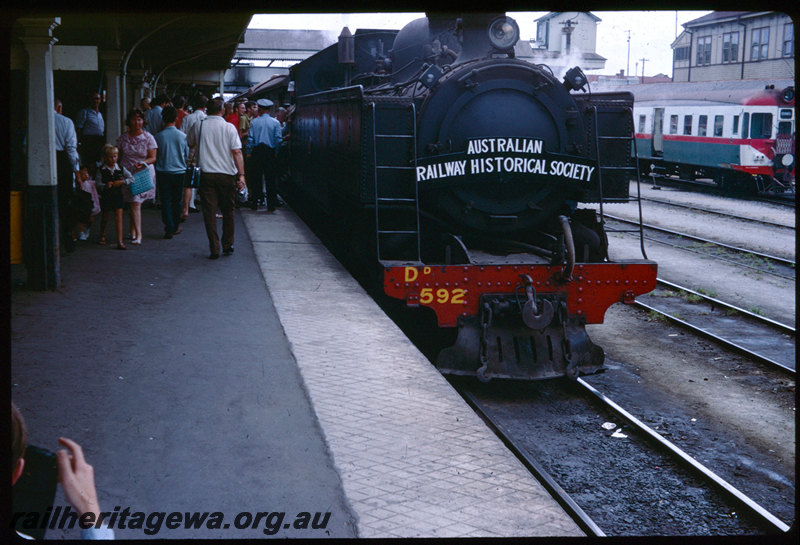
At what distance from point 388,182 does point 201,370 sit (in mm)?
2360

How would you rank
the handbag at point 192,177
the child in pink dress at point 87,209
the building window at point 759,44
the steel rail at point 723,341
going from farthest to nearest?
the building window at point 759,44, the handbag at point 192,177, the child in pink dress at point 87,209, the steel rail at point 723,341

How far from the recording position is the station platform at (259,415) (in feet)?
12.4

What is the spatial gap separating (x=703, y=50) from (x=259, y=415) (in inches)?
1705

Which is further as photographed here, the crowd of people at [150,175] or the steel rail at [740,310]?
the crowd of people at [150,175]

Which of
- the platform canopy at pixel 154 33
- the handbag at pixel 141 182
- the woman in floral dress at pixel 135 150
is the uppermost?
the platform canopy at pixel 154 33

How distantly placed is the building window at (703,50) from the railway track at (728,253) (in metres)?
29.5

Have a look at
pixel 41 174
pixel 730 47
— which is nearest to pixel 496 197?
pixel 41 174

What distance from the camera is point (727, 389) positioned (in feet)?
22.8

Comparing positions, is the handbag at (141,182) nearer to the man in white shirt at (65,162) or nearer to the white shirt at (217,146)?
the man in white shirt at (65,162)

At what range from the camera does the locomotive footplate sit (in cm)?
649

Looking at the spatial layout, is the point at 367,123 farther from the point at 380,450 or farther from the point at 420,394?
the point at 380,450

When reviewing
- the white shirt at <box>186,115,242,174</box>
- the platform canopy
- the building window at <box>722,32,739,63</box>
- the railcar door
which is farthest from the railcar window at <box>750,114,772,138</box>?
the white shirt at <box>186,115,242,174</box>
